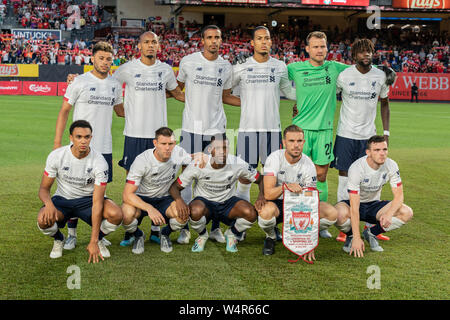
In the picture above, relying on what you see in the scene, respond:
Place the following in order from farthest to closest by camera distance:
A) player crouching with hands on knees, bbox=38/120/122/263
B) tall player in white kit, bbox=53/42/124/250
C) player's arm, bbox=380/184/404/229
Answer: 1. tall player in white kit, bbox=53/42/124/250
2. player's arm, bbox=380/184/404/229
3. player crouching with hands on knees, bbox=38/120/122/263

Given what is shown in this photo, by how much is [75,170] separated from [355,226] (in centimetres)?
313

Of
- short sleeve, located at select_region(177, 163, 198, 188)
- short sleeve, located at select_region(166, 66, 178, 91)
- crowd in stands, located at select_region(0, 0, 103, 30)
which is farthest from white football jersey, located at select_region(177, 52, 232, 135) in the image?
crowd in stands, located at select_region(0, 0, 103, 30)

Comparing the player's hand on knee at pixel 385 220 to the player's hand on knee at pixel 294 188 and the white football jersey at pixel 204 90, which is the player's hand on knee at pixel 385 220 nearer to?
the player's hand on knee at pixel 294 188

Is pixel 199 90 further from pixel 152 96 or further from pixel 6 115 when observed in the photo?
pixel 6 115

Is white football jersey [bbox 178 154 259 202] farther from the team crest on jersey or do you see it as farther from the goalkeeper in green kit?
the goalkeeper in green kit

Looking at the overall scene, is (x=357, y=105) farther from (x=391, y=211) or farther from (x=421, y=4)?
(x=421, y=4)

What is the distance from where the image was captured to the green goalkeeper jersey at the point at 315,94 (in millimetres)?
6770

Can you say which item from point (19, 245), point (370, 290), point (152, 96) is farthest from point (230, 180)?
point (19, 245)

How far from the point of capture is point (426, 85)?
33031 millimetres

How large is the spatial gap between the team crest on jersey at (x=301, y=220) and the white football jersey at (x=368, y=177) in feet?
2.19

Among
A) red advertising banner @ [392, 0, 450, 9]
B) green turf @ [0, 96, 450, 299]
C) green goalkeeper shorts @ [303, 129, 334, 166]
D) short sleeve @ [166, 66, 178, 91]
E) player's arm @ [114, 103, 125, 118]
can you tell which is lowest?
green turf @ [0, 96, 450, 299]

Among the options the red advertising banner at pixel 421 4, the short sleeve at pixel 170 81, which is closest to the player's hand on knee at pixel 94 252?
the short sleeve at pixel 170 81

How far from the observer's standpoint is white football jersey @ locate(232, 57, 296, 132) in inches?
268

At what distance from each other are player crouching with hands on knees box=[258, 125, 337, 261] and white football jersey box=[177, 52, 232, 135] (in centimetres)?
127
